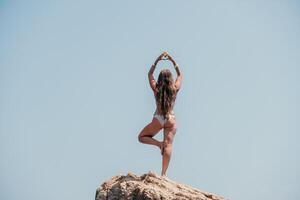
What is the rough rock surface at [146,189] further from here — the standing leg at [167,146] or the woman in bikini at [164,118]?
the woman in bikini at [164,118]

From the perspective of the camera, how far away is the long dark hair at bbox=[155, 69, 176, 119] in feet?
40.9

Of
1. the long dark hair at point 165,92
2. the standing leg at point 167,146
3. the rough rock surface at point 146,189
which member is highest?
the long dark hair at point 165,92

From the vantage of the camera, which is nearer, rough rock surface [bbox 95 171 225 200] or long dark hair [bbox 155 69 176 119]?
rough rock surface [bbox 95 171 225 200]

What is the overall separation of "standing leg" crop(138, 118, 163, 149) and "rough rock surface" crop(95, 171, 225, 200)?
1419 mm

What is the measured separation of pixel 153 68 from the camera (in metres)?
13.1

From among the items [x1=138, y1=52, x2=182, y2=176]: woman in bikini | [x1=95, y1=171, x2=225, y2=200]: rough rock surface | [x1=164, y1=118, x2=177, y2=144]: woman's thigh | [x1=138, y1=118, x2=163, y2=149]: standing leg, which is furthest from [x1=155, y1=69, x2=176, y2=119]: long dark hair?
[x1=95, y1=171, x2=225, y2=200]: rough rock surface

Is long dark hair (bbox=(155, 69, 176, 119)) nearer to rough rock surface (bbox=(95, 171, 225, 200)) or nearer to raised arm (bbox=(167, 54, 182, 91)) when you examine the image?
raised arm (bbox=(167, 54, 182, 91))

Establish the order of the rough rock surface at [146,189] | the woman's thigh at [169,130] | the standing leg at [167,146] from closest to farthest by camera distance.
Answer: the rough rock surface at [146,189]
the standing leg at [167,146]
the woman's thigh at [169,130]

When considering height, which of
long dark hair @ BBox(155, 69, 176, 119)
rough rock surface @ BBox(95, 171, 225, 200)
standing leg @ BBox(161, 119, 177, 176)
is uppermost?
long dark hair @ BBox(155, 69, 176, 119)

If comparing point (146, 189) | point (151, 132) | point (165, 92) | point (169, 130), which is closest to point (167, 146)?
point (169, 130)

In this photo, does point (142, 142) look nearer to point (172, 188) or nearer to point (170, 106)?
point (170, 106)

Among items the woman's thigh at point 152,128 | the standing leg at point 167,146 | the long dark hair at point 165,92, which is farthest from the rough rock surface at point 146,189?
the long dark hair at point 165,92

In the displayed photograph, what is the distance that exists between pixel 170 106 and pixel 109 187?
109 inches

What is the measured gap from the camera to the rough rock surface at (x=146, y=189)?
34.0 ft
